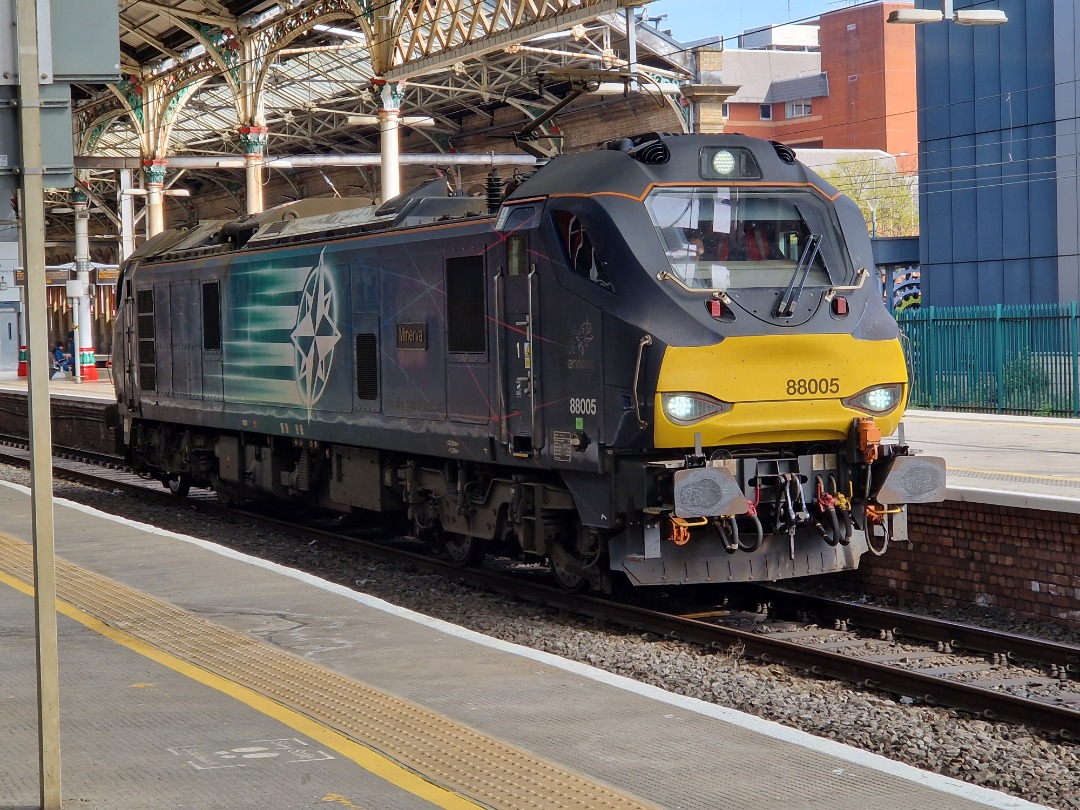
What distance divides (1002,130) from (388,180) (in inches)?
722

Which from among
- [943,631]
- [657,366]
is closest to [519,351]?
[657,366]

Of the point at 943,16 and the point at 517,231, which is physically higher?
the point at 943,16

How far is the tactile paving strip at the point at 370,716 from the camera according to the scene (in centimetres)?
529

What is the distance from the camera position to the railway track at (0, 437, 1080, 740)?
8.26 metres

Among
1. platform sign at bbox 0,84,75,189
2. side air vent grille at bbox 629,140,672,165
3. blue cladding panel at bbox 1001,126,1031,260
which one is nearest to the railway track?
side air vent grille at bbox 629,140,672,165

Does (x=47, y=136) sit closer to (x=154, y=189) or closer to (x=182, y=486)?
(x=182, y=486)

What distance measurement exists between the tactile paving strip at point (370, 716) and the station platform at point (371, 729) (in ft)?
0.04

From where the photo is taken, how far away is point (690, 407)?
9.53 metres

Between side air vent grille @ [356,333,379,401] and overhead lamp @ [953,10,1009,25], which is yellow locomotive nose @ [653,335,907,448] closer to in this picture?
side air vent grille @ [356,333,379,401]

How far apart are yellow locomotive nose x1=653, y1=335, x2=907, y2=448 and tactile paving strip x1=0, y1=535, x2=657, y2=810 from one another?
129 inches

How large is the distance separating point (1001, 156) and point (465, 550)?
27.0 m

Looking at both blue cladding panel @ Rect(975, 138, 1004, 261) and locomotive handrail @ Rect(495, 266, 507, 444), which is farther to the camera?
blue cladding panel @ Rect(975, 138, 1004, 261)

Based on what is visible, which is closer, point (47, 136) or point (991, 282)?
point (47, 136)

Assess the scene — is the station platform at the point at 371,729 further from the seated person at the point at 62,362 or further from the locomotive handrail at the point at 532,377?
the seated person at the point at 62,362
